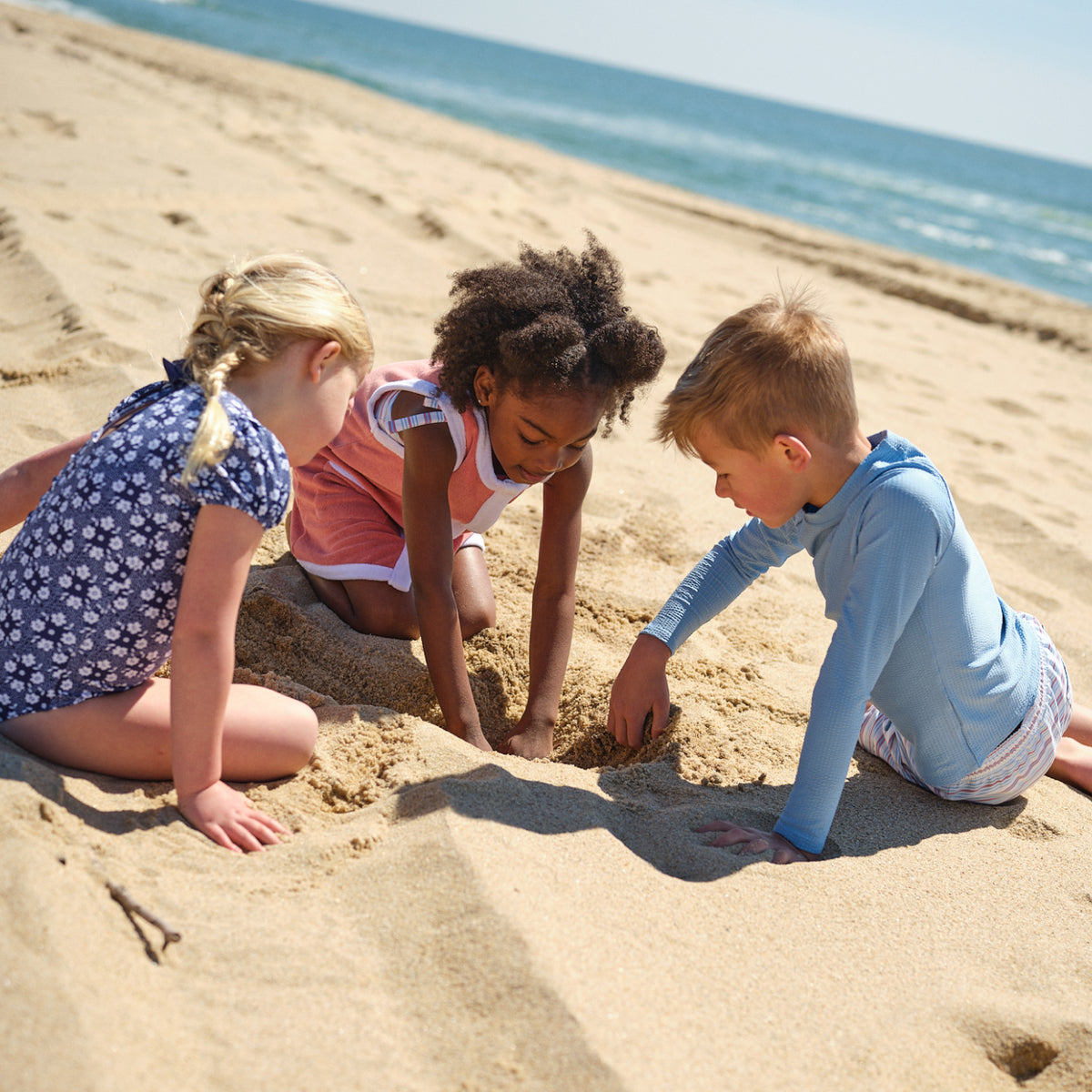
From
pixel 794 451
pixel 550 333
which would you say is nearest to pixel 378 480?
pixel 550 333

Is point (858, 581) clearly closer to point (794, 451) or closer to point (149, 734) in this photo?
point (794, 451)

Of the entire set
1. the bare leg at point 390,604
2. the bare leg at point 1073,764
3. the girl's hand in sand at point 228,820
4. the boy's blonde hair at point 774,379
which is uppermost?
the boy's blonde hair at point 774,379

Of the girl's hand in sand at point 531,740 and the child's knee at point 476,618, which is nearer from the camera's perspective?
the girl's hand in sand at point 531,740

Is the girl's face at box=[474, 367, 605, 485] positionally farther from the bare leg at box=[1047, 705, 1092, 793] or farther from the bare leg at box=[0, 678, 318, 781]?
the bare leg at box=[1047, 705, 1092, 793]

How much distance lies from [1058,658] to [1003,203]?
33.7 m

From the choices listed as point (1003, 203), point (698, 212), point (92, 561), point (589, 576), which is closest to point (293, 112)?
point (698, 212)

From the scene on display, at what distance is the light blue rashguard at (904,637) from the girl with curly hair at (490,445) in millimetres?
409

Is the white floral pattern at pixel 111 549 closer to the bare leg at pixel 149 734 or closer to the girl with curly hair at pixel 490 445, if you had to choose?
the bare leg at pixel 149 734

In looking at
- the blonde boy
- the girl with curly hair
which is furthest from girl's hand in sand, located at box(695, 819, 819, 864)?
the girl with curly hair

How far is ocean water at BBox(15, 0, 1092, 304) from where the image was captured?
1791 cm

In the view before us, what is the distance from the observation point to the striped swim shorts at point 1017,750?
210 centimetres

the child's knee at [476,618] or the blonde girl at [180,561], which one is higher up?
the blonde girl at [180,561]

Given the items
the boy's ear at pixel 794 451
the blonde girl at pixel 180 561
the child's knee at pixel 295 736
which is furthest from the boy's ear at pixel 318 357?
the boy's ear at pixel 794 451

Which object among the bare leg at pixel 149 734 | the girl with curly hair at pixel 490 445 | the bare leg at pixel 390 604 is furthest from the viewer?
the bare leg at pixel 390 604
